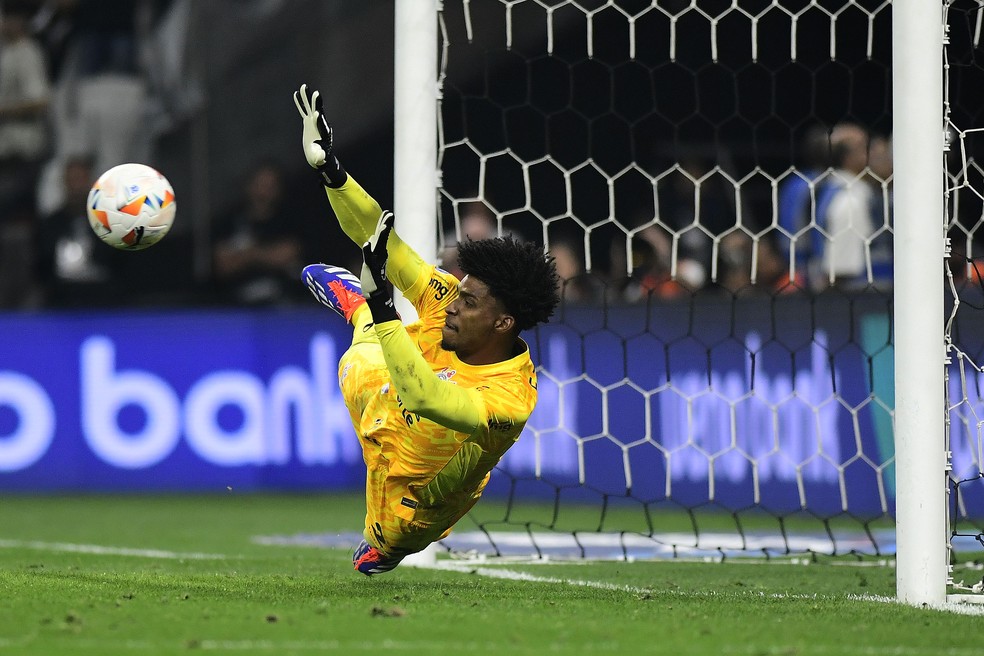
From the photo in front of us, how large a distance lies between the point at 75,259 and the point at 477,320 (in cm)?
863

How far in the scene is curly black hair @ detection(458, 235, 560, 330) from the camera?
20.8 ft

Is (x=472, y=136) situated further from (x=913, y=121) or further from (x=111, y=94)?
(x=913, y=121)

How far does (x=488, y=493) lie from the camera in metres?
12.0

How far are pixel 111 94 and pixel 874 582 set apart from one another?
30.9ft

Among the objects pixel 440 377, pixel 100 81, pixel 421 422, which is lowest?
pixel 421 422

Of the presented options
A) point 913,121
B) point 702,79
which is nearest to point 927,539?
point 913,121

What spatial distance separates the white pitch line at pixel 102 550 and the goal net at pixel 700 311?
5.23 ft

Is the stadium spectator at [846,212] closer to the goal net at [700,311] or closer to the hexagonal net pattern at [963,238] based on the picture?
the goal net at [700,311]

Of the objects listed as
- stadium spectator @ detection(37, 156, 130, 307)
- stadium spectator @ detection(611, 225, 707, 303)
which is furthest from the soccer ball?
stadium spectator @ detection(37, 156, 130, 307)

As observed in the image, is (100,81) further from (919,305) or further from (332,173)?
(919,305)

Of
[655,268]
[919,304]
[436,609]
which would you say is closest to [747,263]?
[655,268]

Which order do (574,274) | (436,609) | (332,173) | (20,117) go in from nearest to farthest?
(436,609)
(332,173)
(574,274)
(20,117)

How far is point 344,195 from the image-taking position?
6648 millimetres

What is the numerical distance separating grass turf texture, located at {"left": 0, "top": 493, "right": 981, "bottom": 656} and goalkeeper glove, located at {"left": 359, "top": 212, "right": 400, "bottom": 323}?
3.70 ft
